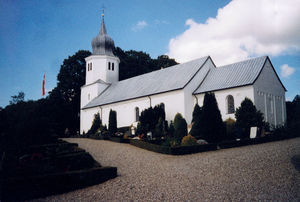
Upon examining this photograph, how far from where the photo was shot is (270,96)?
813 inches

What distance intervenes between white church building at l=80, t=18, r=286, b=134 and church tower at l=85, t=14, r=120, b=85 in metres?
0.50

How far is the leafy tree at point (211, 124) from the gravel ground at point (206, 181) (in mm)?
4103

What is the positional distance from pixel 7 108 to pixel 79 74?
73.9 feet

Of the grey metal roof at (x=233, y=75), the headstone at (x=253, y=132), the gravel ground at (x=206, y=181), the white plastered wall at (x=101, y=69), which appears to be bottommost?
the gravel ground at (x=206, y=181)

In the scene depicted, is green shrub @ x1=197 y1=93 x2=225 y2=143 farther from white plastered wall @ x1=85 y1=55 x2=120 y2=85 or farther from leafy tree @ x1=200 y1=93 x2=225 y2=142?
white plastered wall @ x1=85 y1=55 x2=120 y2=85

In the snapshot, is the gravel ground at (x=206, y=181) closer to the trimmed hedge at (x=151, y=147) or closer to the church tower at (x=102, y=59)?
the trimmed hedge at (x=151, y=147)

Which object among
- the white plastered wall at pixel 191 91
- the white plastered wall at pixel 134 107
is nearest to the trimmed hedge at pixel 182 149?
the white plastered wall at pixel 191 91

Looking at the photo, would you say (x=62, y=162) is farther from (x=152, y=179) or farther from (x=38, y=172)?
(x=152, y=179)

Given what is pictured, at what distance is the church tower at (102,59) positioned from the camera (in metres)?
30.5

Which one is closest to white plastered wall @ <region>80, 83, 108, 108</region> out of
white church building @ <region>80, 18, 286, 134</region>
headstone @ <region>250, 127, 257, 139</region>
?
white church building @ <region>80, 18, 286, 134</region>

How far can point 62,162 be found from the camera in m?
8.91

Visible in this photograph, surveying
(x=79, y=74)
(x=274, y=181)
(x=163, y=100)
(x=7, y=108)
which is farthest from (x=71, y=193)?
(x=79, y=74)

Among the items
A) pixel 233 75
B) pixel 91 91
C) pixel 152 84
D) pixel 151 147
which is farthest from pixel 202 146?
pixel 91 91

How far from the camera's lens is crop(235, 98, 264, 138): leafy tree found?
16594 mm
